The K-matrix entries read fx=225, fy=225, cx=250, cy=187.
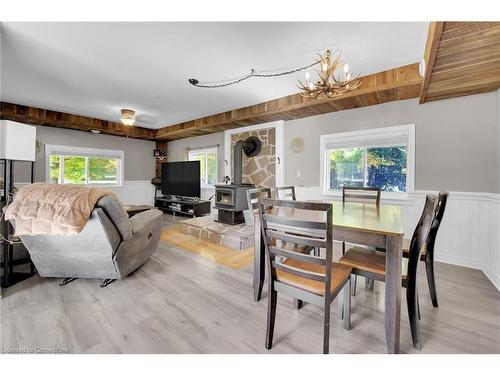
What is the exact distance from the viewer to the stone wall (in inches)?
176

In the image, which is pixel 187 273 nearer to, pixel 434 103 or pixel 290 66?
pixel 290 66

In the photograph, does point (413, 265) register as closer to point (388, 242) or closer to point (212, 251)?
point (388, 242)

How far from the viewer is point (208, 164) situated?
589cm

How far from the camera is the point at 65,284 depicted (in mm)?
2174

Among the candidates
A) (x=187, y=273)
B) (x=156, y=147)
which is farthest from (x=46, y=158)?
(x=187, y=273)

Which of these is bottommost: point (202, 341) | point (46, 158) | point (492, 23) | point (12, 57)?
point (202, 341)

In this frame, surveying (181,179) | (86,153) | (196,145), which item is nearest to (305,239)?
(181,179)

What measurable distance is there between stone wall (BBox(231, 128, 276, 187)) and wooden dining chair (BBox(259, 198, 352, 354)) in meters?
3.08

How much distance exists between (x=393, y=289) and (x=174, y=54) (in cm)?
274

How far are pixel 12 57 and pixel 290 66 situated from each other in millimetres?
2941

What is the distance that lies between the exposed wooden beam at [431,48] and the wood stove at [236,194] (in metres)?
2.80

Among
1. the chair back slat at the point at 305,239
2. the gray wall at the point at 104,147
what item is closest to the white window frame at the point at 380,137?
the chair back slat at the point at 305,239

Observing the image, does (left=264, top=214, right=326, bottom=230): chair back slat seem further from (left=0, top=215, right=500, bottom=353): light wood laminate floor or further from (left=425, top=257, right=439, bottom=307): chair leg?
(left=425, top=257, right=439, bottom=307): chair leg

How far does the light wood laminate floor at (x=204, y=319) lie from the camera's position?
1425mm
